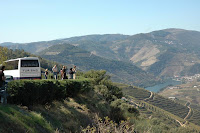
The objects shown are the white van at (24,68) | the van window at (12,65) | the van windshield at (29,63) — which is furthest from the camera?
the van window at (12,65)

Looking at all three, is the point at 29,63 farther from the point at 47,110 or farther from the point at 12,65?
the point at 47,110

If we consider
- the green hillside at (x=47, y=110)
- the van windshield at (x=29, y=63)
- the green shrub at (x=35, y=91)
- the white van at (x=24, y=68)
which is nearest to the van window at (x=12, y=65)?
the white van at (x=24, y=68)

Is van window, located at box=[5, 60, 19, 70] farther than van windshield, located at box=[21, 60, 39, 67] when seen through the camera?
Yes

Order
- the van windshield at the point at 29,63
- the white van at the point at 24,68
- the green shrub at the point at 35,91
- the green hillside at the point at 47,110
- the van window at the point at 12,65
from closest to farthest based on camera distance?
the green hillside at the point at 47,110
the green shrub at the point at 35,91
the white van at the point at 24,68
the van windshield at the point at 29,63
the van window at the point at 12,65

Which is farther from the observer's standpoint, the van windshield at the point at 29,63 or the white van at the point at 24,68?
the van windshield at the point at 29,63

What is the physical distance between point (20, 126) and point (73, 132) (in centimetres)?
409

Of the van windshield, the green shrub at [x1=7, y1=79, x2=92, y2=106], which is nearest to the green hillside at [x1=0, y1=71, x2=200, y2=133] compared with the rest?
the green shrub at [x1=7, y1=79, x2=92, y2=106]

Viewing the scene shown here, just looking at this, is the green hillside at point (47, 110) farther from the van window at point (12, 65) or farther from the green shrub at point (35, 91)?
the van window at point (12, 65)

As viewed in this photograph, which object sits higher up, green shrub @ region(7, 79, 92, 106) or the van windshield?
the van windshield

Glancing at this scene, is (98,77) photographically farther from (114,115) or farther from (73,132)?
(73,132)

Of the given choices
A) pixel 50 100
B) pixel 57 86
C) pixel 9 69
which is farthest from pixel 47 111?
pixel 9 69

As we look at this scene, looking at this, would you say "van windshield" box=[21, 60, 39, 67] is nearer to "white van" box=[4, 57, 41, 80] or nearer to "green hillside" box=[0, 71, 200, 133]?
"white van" box=[4, 57, 41, 80]

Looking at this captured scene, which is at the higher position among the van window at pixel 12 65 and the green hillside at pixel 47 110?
the van window at pixel 12 65

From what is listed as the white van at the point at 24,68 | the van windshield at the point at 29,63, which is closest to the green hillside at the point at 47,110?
the white van at the point at 24,68
